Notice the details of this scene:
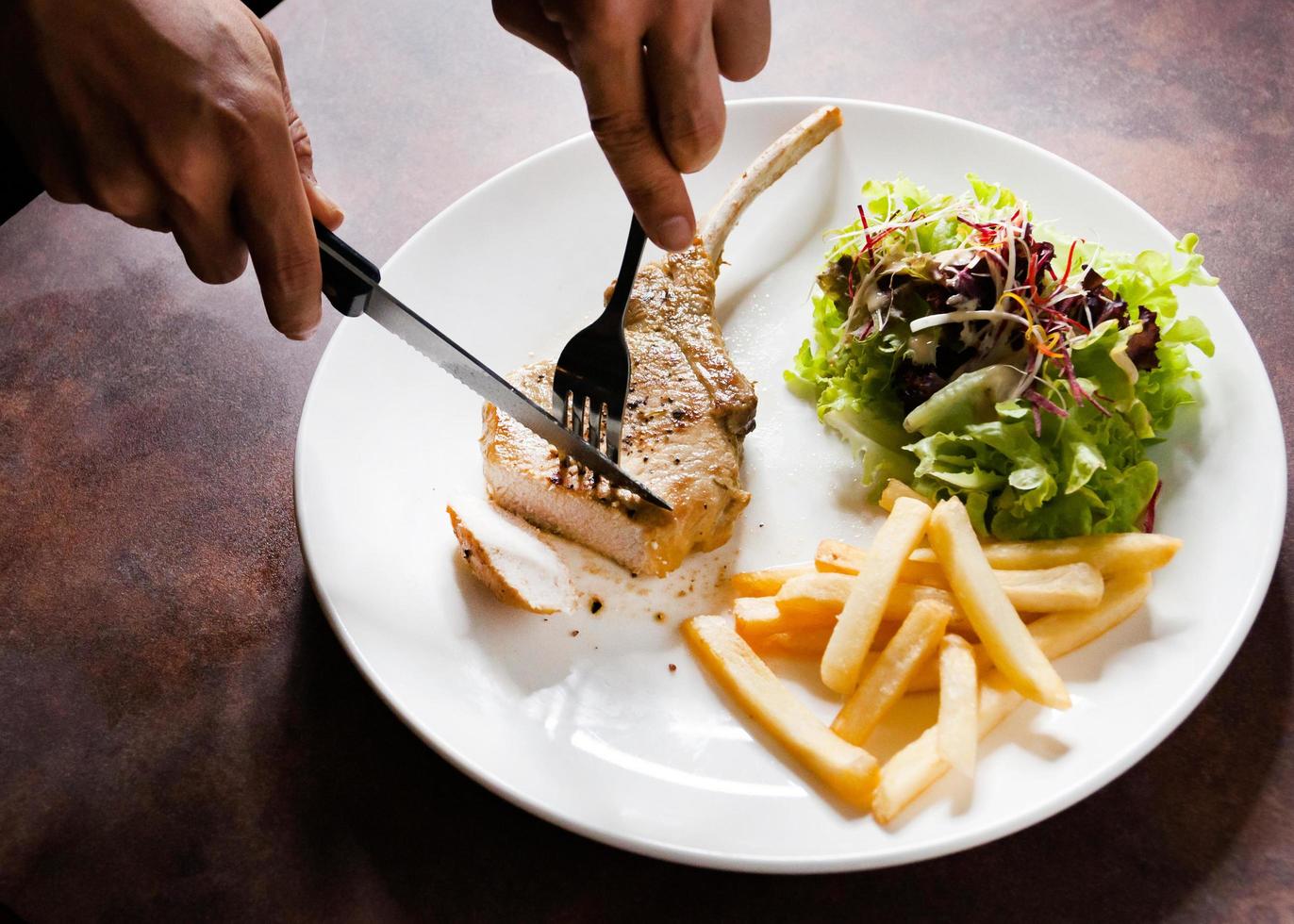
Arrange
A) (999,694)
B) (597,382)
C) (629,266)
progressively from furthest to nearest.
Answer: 1. (597,382)
2. (629,266)
3. (999,694)

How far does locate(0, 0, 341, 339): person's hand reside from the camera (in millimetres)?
1810

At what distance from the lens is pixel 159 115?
1.83 metres

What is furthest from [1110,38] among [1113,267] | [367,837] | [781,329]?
[367,837]

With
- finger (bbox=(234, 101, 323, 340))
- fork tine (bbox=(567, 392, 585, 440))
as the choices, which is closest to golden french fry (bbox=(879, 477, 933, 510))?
fork tine (bbox=(567, 392, 585, 440))

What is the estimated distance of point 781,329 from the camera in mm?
3422

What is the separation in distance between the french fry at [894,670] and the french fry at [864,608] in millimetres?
50

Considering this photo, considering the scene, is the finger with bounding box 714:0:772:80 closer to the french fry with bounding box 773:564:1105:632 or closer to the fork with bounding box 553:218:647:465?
the fork with bounding box 553:218:647:465

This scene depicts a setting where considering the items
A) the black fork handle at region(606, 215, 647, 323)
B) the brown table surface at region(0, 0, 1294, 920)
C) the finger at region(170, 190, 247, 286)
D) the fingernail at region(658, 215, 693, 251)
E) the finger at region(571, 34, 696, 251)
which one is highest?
the finger at region(571, 34, 696, 251)

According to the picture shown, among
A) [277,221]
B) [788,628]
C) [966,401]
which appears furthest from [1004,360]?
A: [277,221]

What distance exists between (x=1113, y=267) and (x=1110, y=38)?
1708 mm

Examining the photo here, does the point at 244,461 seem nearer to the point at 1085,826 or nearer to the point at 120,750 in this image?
the point at 120,750

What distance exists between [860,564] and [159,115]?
1.79 meters

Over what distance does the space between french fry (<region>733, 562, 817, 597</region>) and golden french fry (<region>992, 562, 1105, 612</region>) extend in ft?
1.62

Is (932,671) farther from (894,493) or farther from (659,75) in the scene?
(659,75)
